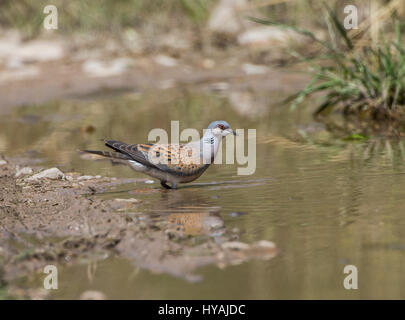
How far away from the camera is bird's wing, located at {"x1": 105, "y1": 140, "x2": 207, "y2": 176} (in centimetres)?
561

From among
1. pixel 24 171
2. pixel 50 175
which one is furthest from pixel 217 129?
pixel 24 171

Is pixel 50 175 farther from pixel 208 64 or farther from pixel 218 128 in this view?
pixel 208 64

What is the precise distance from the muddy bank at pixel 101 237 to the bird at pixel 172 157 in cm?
30

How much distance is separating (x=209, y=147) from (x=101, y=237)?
1.79m

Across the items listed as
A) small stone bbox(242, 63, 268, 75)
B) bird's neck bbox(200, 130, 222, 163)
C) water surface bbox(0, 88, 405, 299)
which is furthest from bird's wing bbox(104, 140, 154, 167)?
small stone bbox(242, 63, 268, 75)

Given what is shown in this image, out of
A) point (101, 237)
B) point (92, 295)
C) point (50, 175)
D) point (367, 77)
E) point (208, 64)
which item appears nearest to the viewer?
point (92, 295)

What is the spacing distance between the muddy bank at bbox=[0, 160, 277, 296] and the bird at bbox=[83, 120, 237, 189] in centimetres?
30

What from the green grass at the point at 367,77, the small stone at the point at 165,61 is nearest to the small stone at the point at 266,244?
the green grass at the point at 367,77

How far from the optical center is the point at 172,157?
563 centimetres

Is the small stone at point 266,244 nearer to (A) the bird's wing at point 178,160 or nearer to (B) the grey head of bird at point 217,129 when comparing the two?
(A) the bird's wing at point 178,160

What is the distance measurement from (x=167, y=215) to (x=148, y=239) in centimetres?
80

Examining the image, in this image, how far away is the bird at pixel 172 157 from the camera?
18.5 feet

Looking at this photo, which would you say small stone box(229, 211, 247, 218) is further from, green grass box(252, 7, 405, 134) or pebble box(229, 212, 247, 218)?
green grass box(252, 7, 405, 134)

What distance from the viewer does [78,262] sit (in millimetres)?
3877
